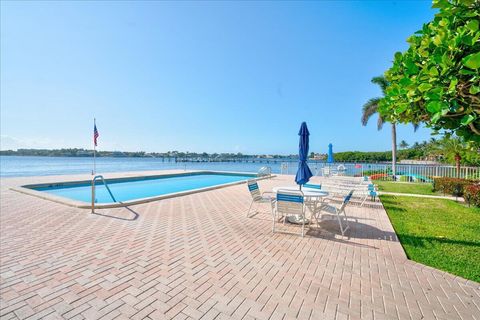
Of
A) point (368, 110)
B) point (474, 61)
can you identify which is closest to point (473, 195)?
point (474, 61)

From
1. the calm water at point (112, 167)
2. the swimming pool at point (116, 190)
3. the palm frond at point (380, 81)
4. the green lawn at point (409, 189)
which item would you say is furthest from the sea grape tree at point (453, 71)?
the palm frond at point (380, 81)

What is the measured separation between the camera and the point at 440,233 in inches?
187

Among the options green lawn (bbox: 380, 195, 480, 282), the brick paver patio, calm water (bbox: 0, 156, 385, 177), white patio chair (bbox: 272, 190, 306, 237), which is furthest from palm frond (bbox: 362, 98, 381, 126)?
white patio chair (bbox: 272, 190, 306, 237)

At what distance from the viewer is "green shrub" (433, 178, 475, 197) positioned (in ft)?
29.0

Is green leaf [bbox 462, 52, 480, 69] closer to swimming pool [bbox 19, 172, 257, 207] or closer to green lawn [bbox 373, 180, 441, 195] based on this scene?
swimming pool [bbox 19, 172, 257, 207]

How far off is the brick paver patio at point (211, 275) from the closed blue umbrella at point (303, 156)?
4.49 ft

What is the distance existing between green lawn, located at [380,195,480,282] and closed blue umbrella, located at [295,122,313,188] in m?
2.31

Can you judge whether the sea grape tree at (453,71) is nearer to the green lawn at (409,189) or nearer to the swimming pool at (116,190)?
the swimming pool at (116,190)

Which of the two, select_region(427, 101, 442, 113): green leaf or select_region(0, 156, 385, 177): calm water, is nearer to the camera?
select_region(427, 101, 442, 113): green leaf

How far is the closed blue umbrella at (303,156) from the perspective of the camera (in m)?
5.67

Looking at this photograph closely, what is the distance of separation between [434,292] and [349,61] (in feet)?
55.0

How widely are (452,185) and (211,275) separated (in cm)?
1131

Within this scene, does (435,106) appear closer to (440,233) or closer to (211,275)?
(211,275)

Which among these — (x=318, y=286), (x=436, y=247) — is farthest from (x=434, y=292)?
(x=436, y=247)
